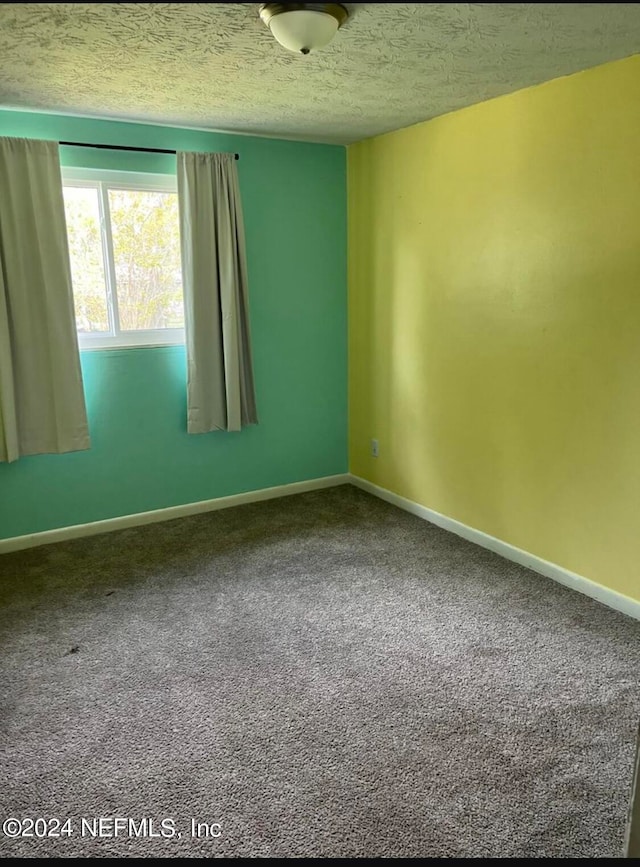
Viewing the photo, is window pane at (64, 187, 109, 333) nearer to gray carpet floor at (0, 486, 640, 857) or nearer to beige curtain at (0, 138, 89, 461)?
beige curtain at (0, 138, 89, 461)

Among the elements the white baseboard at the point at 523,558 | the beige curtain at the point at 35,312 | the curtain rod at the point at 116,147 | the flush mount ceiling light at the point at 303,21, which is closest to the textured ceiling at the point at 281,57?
the flush mount ceiling light at the point at 303,21

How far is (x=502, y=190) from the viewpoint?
314 centimetres

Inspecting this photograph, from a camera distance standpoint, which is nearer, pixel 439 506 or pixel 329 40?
pixel 329 40

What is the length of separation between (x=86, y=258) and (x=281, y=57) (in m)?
1.70

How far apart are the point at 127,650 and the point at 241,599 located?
1.97 ft

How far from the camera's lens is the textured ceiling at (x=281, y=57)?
198cm

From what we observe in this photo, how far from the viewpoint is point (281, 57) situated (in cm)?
238

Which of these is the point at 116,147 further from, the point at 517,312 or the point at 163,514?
the point at 517,312

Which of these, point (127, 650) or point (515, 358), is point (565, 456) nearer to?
point (515, 358)

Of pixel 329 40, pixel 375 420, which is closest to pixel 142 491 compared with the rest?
pixel 375 420

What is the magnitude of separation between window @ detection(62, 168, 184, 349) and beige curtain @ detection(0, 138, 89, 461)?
16 centimetres

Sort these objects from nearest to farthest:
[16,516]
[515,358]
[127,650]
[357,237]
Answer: [127,650]
[515,358]
[16,516]
[357,237]

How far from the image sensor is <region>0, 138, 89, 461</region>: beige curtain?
125 inches

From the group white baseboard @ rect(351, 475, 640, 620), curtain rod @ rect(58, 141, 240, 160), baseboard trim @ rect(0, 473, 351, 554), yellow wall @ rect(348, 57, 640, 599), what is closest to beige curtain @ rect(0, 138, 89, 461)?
curtain rod @ rect(58, 141, 240, 160)
